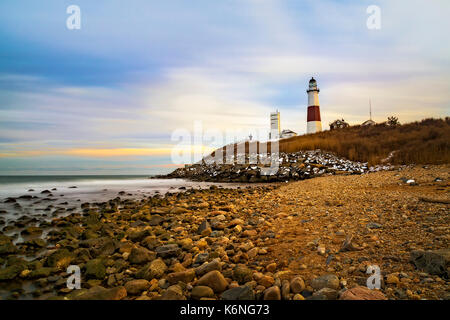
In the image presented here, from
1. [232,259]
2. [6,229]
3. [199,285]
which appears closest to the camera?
[199,285]

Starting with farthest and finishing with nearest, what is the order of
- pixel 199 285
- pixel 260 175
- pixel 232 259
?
pixel 260 175 → pixel 232 259 → pixel 199 285

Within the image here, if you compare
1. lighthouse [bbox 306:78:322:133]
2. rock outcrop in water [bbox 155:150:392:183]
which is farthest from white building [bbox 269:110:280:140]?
rock outcrop in water [bbox 155:150:392:183]

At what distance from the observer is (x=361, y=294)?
2.52 metres

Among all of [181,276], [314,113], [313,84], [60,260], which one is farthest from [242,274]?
[313,84]

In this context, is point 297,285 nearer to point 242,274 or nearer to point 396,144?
point 242,274

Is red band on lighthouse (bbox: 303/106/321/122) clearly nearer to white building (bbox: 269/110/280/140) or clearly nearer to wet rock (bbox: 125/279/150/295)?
white building (bbox: 269/110/280/140)

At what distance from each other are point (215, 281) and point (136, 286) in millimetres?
1051

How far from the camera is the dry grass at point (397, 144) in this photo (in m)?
16.0

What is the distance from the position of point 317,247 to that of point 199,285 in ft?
5.94

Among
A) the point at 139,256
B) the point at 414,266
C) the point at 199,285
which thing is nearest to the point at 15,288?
the point at 139,256

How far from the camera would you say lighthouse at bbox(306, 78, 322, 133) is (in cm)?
3769

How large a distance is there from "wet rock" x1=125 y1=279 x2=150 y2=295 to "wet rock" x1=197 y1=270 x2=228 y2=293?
2.43ft
